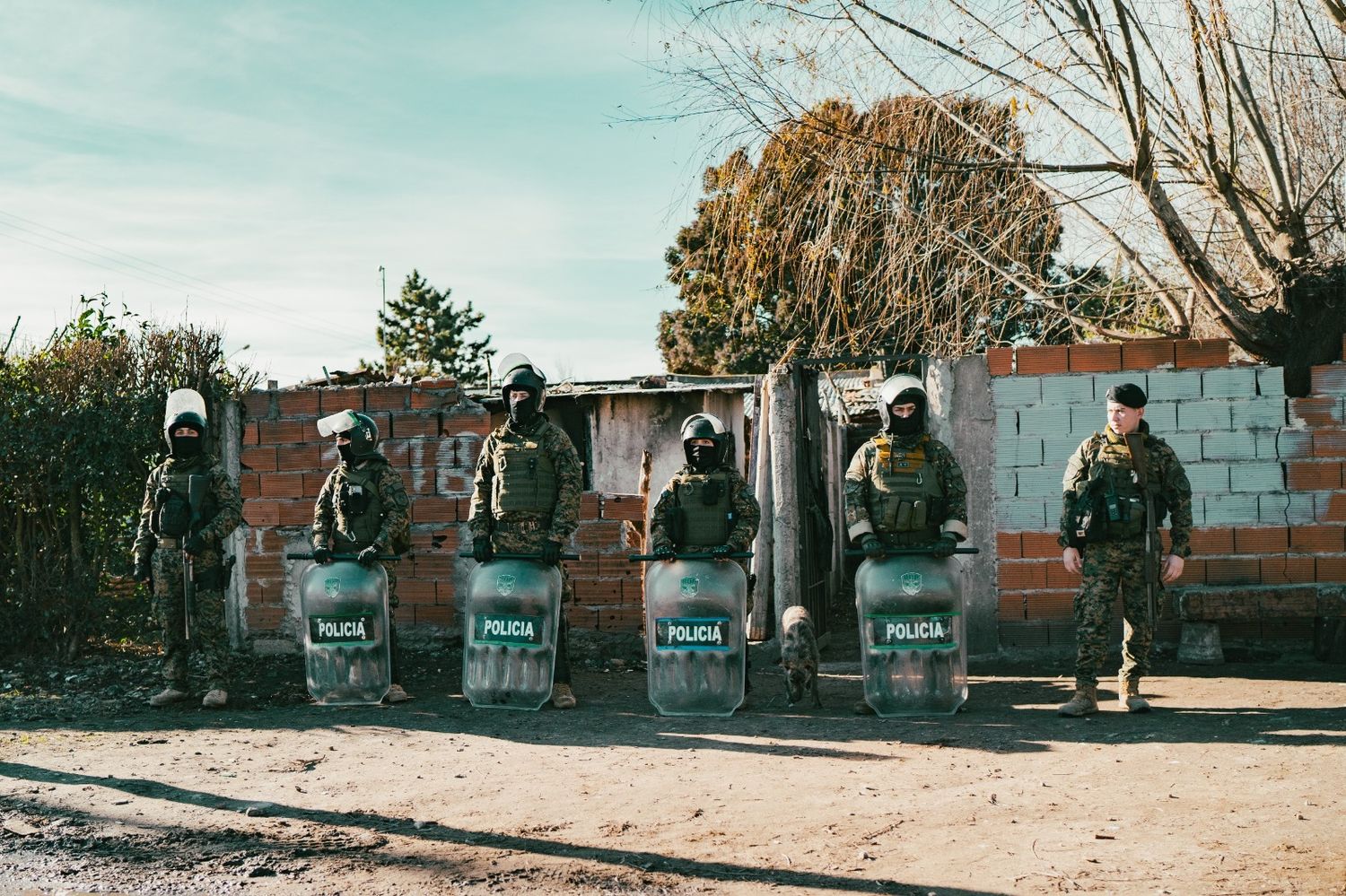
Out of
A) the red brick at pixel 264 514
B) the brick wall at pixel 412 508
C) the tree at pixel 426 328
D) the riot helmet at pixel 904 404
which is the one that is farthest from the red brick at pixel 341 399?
the tree at pixel 426 328

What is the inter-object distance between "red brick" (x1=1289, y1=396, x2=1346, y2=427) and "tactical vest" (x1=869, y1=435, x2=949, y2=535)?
3.20 metres

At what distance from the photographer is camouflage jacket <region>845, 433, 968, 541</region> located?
6879mm

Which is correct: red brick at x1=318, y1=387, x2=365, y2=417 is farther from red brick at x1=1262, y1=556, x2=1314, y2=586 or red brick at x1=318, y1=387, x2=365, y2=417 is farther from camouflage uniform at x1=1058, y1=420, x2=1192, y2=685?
red brick at x1=1262, y1=556, x2=1314, y2=586

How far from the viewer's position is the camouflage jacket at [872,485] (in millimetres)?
6879

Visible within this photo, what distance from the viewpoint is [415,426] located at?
9117mm

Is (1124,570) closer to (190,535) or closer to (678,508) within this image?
(678,508)

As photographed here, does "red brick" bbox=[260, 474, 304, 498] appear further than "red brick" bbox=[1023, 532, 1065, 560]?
Yes

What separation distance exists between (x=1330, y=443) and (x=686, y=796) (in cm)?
575

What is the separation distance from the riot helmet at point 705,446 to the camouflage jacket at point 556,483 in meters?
0.71

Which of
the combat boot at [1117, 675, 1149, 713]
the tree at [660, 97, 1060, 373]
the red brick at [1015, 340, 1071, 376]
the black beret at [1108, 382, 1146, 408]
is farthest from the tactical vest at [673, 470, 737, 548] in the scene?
the red brick at [1015, 340, 1071, 376]

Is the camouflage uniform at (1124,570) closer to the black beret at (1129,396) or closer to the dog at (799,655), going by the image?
the black beret at (1129,396)

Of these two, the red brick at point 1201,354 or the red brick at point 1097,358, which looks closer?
the red brick at point 1201,354

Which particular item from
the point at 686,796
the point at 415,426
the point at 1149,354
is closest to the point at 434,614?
the point at 415,426

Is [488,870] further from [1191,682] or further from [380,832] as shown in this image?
[1191,682]
